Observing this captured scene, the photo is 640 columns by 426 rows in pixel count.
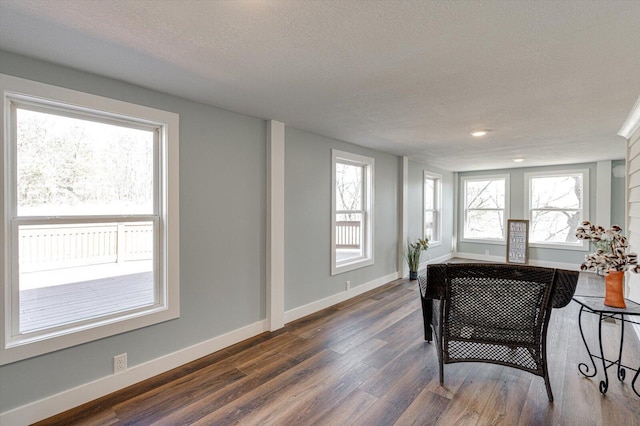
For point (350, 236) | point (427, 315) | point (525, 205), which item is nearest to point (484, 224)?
point (525, 205)

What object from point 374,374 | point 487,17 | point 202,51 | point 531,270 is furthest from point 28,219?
point 531,270

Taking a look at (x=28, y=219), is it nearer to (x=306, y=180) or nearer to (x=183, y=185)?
(x=183, y=185)

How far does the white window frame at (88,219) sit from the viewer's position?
184 cm

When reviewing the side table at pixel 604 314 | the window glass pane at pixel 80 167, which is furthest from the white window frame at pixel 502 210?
the window glass pane at pixel 80 167

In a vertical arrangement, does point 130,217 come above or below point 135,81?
below

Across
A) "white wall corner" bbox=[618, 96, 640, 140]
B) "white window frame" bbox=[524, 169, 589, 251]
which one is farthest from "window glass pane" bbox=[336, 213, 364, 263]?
"white window frame" bbox=[524, 169, 589, 251]

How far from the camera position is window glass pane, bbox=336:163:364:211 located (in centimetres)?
459

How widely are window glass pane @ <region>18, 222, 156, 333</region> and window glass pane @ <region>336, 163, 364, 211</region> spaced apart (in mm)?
2712

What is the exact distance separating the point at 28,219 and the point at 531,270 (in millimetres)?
3408

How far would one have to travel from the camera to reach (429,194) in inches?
274

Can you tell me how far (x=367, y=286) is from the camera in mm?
4887

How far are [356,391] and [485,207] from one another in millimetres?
6690

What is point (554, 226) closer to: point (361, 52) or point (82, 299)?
point (361, 52)

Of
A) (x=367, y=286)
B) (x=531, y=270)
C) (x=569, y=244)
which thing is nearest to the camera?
(x=531, y=270)
